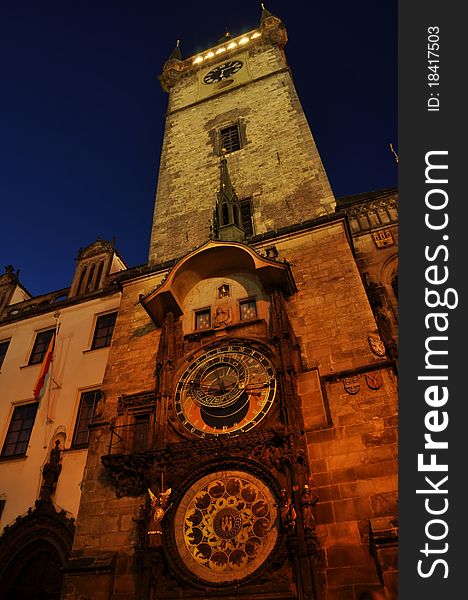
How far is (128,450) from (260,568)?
376cm

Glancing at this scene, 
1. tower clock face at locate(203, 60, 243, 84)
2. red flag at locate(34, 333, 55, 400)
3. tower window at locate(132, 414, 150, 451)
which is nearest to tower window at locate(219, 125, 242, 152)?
tower clock face at locate(203, 60, 243, 84)

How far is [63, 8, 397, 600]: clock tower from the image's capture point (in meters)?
7.06

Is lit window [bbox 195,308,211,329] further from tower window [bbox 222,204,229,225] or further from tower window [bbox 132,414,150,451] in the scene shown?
tower window [bbox 222,204,229,225]

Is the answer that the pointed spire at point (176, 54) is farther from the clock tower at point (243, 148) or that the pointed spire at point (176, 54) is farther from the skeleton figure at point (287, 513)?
the skeleton figure at point (287, 513)

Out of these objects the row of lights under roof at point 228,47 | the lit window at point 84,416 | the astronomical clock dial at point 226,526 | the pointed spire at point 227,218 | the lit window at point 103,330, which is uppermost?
the row of lights under roof at point 228,47

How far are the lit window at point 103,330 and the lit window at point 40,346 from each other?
2.20m

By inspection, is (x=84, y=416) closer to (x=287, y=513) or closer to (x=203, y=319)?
(x=203, y=319)

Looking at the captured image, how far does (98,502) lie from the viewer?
8.99 m

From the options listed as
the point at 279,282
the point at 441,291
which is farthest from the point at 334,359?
the point at 441,291

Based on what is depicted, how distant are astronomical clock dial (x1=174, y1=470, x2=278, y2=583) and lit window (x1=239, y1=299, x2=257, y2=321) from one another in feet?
13.2

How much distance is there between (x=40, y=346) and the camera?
51.5 ft

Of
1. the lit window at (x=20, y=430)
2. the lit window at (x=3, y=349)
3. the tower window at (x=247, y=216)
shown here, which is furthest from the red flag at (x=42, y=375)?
the tower window at (x=247, y=216)

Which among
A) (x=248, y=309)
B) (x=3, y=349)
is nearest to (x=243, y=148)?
(x=248, y=309)

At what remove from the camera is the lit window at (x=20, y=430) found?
12.7 m
